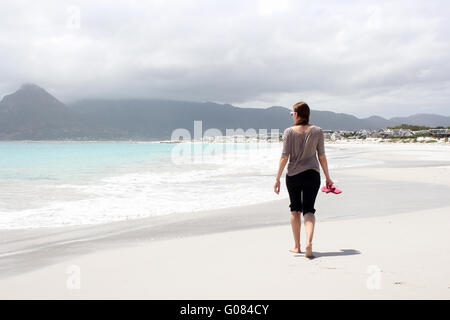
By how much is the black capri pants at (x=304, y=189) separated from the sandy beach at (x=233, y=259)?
0.64 metres

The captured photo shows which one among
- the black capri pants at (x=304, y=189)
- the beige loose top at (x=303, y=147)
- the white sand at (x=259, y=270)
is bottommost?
the white sand at (x=259, y=270)

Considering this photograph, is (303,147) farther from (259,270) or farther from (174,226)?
(174,226)

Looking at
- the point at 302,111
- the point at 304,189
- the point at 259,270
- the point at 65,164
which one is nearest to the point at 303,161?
the point at 304,189

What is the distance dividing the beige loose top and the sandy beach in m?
1.16

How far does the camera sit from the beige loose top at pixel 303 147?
447cm

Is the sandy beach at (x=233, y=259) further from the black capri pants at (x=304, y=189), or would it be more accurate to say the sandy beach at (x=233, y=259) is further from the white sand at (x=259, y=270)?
the black capri pants at (x=304, y=189)

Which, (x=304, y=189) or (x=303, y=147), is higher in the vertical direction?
(x=303, y=147)

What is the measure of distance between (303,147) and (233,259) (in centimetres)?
169

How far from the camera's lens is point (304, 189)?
4504 mm

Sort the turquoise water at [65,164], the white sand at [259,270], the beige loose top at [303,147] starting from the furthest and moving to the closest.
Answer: the turquoise water at [65,164], the beige loose top at [303,147], the white sand at [259,270]

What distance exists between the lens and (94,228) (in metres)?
6.54

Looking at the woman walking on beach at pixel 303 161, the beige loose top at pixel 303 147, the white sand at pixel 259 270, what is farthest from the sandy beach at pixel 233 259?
the beige loose top at pixel 303 147
